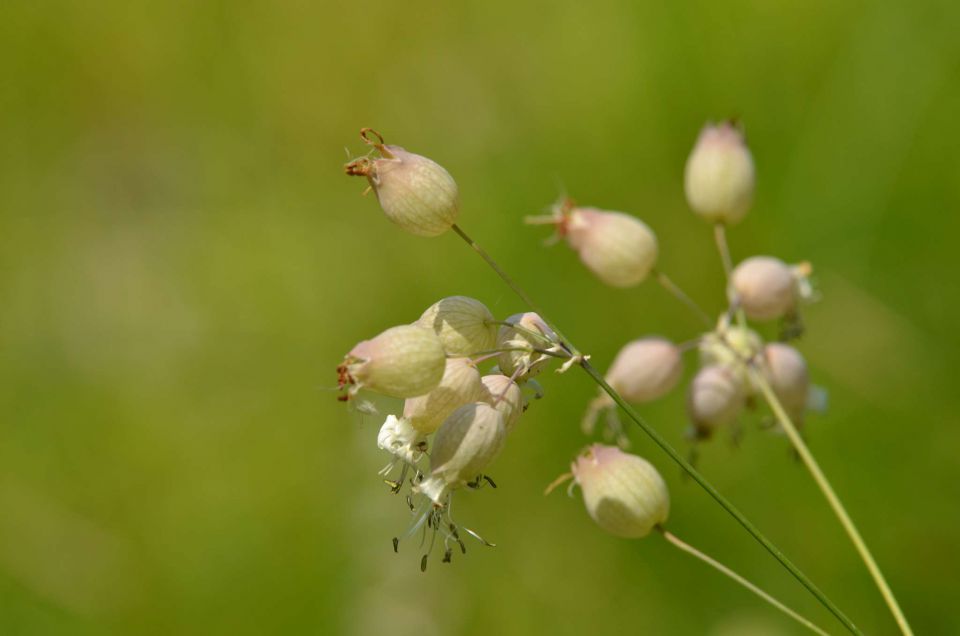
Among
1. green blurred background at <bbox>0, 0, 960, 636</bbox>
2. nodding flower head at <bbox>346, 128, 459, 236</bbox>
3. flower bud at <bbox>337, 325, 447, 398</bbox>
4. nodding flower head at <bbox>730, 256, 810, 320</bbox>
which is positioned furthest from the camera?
green blurred background at <bbox>0, 0, 960, 636</bbox>

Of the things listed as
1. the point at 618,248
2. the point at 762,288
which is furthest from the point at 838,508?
the point at 618,248

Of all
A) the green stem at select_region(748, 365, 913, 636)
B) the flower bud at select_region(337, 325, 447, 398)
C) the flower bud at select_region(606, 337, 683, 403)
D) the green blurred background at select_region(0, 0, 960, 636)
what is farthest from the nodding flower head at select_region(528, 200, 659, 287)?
the green blurred background at select_region(0, 0, 960, 636)

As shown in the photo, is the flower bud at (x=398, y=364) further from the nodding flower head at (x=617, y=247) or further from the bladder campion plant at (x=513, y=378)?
the nodding flower head at (x=617, y=247)

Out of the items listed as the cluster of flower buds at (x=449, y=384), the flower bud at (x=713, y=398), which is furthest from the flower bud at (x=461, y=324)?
the flower bud at (x=713, y=398)

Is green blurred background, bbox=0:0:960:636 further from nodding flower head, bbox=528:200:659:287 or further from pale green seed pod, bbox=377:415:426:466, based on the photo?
pale green seed pod, bbox=377:415:426:466

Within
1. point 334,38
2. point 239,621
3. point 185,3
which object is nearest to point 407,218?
point 239,621

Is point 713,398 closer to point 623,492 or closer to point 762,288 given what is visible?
point 762,288

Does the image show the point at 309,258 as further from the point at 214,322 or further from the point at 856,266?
the point at 856,266
